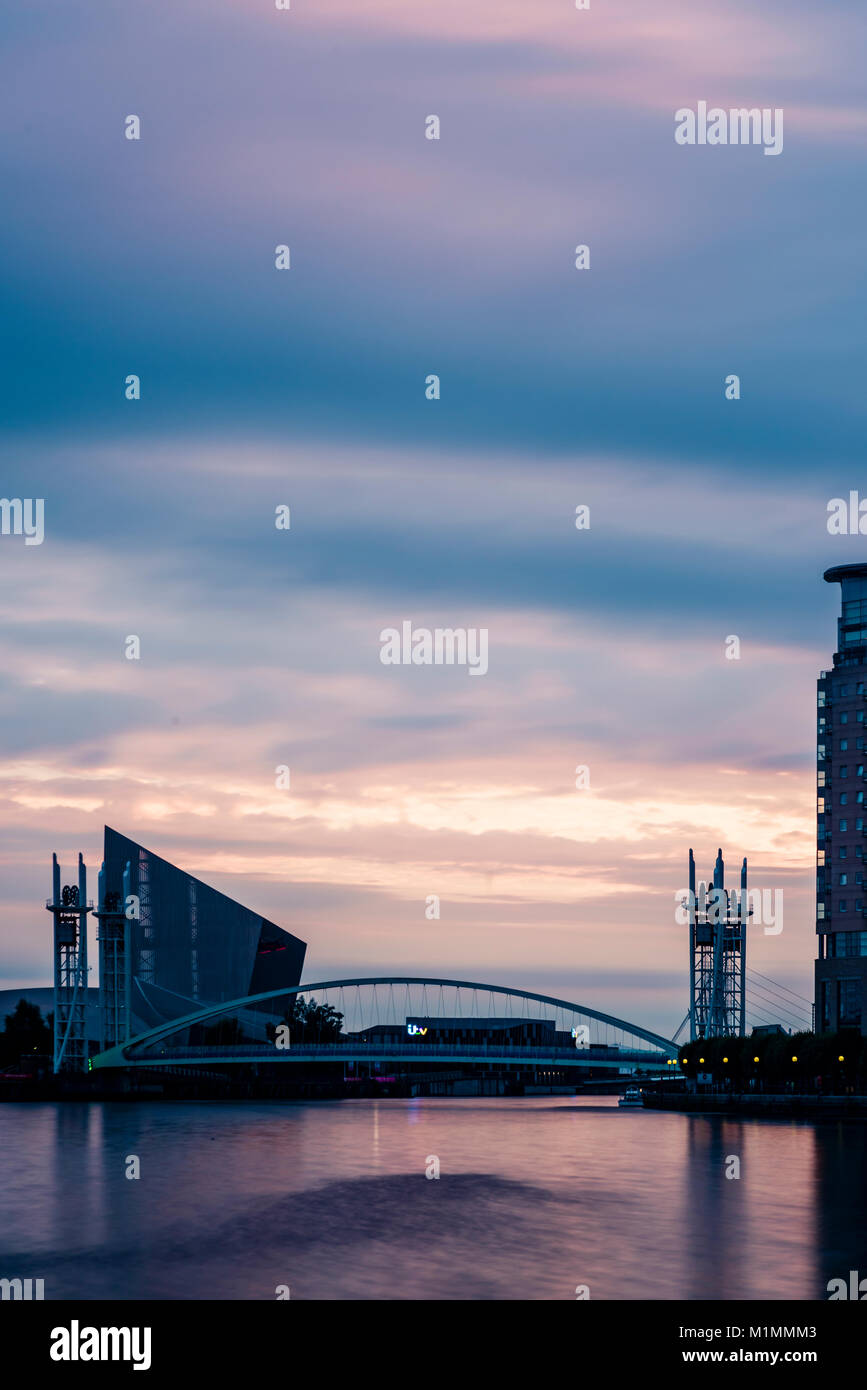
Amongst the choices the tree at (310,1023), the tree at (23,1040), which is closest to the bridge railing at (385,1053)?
the tree at (23,1040)

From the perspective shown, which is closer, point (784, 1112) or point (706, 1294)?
point (706, 1294)

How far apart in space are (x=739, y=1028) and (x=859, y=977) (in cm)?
3868

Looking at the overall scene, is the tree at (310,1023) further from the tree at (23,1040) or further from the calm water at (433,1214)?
the calm water at (433,1214)

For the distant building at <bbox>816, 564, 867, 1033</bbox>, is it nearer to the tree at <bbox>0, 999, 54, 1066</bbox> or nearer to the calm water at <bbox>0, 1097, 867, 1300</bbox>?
the calm water at <bbox>0, 1097, 867, 1300</bbox>

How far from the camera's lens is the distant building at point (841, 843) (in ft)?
297

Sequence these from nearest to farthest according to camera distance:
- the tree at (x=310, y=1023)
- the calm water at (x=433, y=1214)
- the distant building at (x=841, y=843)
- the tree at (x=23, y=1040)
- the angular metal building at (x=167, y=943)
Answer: the calm water at (x=433, y=1214)
the distant building at (x=841, y=843)
the tree at (x=23, y=1040)
the angular metal building at (x=167, y=943)
the tree at (x=310, y=1023)

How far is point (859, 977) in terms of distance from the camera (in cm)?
8950

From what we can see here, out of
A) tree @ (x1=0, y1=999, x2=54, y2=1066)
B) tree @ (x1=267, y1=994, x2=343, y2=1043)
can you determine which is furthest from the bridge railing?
tree @ (x1=267, y1=994, x2=343, y2=1043)

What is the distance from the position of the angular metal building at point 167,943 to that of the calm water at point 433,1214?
67.1 metres

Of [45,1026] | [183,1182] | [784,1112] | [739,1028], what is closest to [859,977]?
[784,1112]

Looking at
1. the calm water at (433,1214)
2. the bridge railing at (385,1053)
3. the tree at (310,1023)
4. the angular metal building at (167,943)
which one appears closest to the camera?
the calm water at (433,1214)

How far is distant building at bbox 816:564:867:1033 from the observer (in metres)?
90.4

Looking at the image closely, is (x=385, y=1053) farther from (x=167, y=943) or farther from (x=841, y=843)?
(x=841, y=843)
